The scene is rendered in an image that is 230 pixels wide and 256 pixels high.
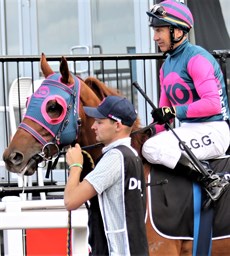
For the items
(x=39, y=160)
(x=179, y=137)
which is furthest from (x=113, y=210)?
(x=179, y=137)

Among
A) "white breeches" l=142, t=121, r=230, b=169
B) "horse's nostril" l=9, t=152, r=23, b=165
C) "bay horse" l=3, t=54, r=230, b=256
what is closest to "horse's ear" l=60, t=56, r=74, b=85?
"bay horse" l=3, t=54, r=230, b=256

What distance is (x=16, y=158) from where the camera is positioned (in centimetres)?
487

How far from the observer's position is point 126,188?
14.0 feet

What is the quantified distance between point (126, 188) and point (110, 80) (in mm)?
4758

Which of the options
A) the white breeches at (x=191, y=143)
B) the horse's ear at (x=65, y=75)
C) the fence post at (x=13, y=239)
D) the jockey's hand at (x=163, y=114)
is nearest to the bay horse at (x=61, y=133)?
the horse's ear at (x=65, y=75)

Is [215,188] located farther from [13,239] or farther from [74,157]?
[13,239]

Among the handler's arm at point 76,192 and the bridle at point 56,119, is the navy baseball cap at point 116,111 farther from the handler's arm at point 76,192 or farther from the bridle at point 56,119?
the bridle at point 56,119

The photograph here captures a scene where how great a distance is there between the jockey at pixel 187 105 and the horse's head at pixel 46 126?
0.59 meters

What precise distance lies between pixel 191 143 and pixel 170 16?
0.91 meters

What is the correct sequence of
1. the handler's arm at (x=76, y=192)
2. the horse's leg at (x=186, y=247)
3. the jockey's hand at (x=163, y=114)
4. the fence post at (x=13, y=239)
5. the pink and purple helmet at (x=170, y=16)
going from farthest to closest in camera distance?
1. the fence post at (x=13, y=239)
2. the pink and purple helmet at (x=170, y=16)
3. the horse's leg at (x=186, y=247)
4. the jockey's hand at (x=163, y=114)
5. the handler's arm at (x=76, y=192)

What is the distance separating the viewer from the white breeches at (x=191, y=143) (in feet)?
17.1

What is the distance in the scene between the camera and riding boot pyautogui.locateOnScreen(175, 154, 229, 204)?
5184mm

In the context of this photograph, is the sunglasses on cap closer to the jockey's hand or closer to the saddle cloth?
the jockey's hand

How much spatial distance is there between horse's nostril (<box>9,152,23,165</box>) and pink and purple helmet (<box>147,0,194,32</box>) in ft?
4.49
